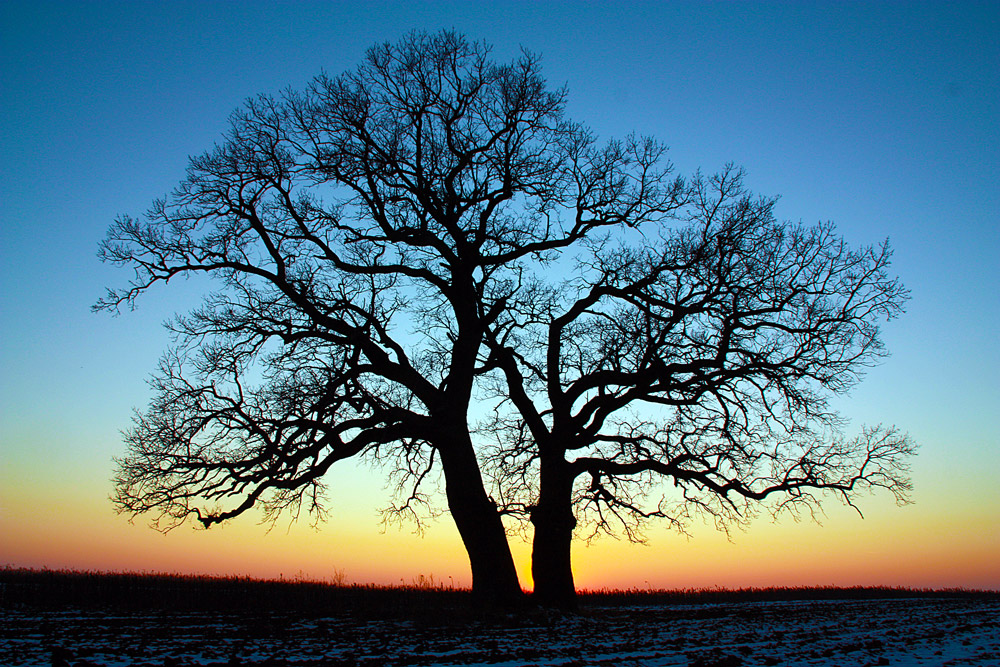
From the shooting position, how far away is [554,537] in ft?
47.9

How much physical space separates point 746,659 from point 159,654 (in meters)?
6.12

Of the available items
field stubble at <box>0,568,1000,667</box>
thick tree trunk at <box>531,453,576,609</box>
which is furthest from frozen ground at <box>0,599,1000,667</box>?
thick tree trunk at <box>531,453,576,609</box>

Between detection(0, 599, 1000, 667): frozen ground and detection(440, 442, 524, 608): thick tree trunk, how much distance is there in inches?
37.0

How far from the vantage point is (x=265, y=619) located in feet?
37.8

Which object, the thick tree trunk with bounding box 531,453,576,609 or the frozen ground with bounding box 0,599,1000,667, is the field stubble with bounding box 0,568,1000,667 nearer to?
the frozen ground with bounding box 0,599,1000,667

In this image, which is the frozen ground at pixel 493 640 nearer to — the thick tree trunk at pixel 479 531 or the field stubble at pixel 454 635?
the field stubble at pixel 454 635

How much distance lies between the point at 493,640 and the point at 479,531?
186 inches

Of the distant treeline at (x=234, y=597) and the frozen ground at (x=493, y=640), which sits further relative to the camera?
the distant treeline at (x=234, y=597)

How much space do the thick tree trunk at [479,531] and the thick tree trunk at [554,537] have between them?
817 millimetres

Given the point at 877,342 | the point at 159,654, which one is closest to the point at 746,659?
the point at 159,654

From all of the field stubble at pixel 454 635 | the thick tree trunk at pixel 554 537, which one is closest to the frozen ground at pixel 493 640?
the field stubble at pixel 454 635

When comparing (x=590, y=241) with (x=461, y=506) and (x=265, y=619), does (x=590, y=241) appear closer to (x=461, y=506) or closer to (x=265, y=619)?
(x=461, y=506)

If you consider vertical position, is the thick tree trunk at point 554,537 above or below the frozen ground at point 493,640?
above

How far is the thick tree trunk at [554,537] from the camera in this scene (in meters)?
14.3
